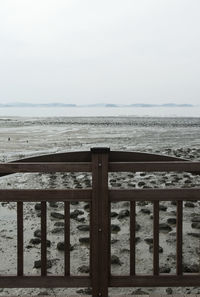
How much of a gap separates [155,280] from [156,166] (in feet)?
3.18

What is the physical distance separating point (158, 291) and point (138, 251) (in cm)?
148

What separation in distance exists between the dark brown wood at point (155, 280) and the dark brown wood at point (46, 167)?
0.97 m

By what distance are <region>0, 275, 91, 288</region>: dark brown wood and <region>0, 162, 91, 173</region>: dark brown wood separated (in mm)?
908

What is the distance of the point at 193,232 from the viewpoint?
779 centimetres

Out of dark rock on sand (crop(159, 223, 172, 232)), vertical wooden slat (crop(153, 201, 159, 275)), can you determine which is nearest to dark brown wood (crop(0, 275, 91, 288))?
vertical wooden slat (crop(153, 201, 159, 275))

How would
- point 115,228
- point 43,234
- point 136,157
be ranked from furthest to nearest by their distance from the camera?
point 115,228
point 136,157
point 43,234

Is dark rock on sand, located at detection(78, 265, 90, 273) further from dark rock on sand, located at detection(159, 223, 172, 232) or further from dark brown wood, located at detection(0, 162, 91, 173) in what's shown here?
dark brown wood, located at detection(0, 162, 91, 173)

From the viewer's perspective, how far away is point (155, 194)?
3.30 meters

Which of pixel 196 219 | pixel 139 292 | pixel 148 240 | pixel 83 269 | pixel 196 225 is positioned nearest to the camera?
pixel 139 292

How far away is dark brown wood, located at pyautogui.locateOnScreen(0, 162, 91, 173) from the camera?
3.24 metres

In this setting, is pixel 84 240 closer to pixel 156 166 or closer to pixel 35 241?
pixel 35 241

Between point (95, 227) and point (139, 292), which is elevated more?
point (95, 227)

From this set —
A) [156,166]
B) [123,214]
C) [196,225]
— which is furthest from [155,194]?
[123,214]

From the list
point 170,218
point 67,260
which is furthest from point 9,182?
point 67,260
